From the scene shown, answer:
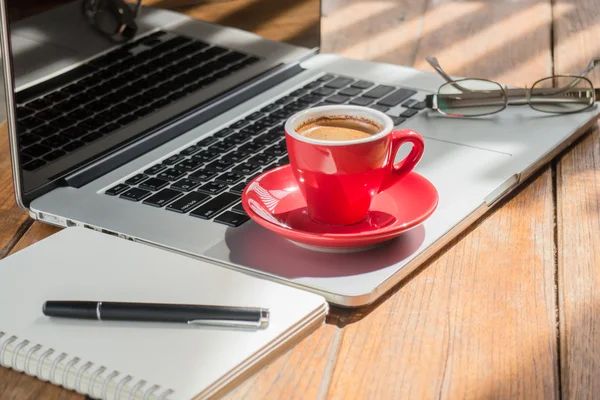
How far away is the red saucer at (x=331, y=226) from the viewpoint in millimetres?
787

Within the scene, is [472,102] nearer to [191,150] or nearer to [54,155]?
[191,150]

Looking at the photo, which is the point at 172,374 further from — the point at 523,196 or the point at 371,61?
the point at 371,61

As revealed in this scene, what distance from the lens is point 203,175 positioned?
993 millimetres

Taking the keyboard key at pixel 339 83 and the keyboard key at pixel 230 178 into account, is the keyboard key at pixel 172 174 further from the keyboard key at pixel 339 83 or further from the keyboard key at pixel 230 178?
the keyboard key at pixel 339 83

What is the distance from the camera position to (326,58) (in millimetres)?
1413

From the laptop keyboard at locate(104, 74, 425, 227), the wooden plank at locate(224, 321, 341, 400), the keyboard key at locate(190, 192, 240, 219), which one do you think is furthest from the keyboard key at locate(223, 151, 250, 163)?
the wooden plank at locate(224, 321, 341, 400)

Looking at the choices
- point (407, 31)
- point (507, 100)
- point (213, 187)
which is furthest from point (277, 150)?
point (407, 31)

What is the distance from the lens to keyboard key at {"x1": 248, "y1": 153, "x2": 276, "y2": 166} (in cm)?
103

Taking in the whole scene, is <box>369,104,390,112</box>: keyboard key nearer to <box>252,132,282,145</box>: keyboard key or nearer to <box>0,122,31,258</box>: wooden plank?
<box>252,132,282,145</box>: keyboard key

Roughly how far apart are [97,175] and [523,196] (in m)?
0.50

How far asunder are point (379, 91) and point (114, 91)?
41cm

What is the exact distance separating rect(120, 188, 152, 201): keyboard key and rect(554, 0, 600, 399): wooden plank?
451mm

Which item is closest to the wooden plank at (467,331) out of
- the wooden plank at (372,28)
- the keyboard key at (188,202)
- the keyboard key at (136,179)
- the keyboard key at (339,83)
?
the keyboard key at (188,202)

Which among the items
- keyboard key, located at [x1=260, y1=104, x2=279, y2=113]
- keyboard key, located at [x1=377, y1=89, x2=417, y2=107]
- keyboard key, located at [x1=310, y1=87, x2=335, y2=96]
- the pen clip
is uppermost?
the pen clip
